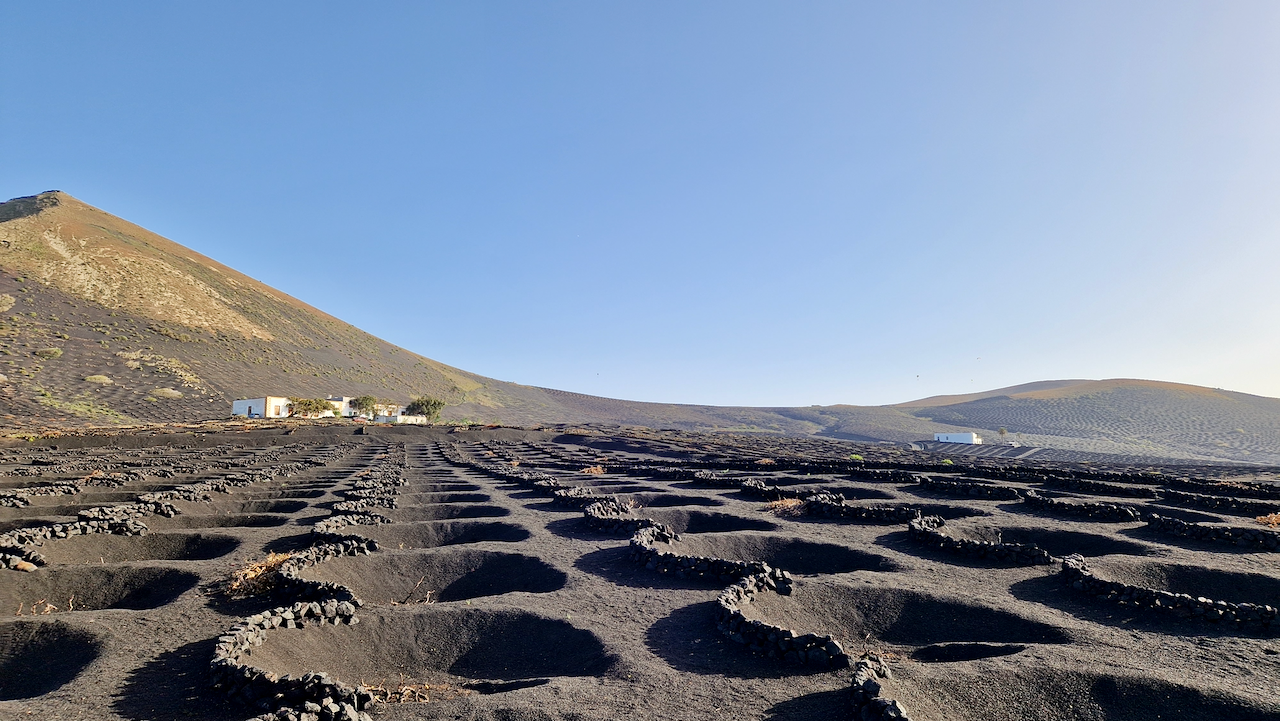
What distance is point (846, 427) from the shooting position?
15788cm

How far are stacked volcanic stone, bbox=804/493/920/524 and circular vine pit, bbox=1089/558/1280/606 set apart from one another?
619cm

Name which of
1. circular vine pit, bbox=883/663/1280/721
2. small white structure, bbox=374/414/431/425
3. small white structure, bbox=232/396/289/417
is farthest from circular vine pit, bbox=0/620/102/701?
small white structure, bbox=374/414/431/425

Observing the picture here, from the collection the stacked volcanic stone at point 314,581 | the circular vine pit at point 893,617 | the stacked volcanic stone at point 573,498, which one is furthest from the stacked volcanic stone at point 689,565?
the stacked volcanic stone at point 573,498

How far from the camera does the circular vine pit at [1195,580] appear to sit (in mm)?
12430

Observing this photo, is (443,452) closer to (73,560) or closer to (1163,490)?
(73,560)

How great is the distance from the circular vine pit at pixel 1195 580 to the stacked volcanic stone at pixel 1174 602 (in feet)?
3.67

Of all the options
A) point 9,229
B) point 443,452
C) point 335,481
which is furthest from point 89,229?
point 335,481

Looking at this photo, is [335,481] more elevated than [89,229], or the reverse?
[89,229]

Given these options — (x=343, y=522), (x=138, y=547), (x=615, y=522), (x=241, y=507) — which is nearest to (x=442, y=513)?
(x=343, y=522)

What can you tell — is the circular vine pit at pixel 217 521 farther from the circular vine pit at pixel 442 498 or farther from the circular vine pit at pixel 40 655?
the circular vine pit at pixel 40 655

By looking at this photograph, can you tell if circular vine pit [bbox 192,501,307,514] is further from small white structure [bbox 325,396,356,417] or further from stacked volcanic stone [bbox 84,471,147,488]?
small white structure [bbox 325,396,356,417]

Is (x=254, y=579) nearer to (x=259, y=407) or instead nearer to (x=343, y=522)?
(x=343, y=522)

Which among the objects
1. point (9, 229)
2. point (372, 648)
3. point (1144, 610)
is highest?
point (9, 229)

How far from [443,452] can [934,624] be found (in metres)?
44.3
